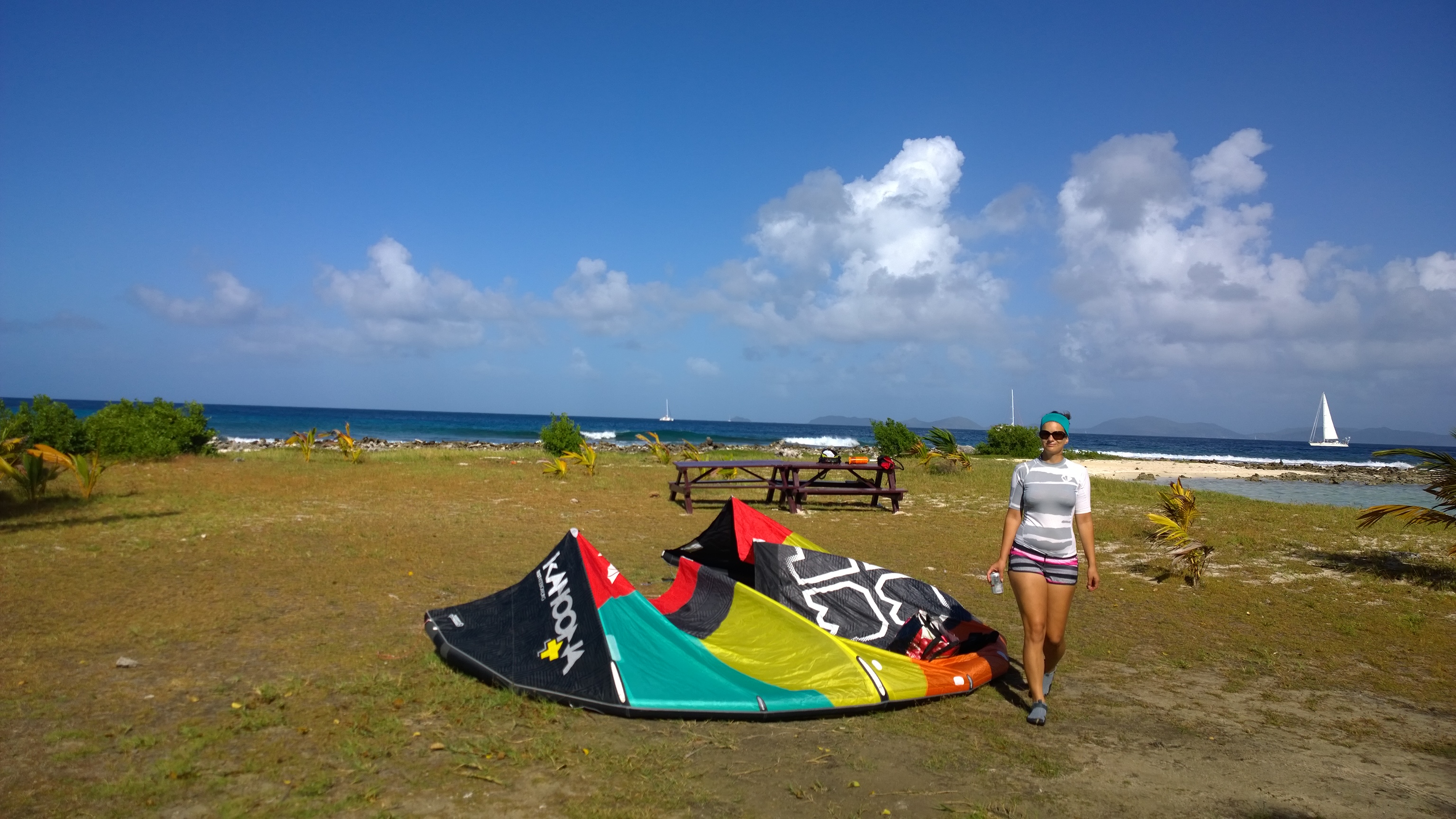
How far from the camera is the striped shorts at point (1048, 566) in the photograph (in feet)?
15.1

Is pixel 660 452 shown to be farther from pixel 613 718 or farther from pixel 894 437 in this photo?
pixel 613 718

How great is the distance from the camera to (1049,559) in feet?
15.2

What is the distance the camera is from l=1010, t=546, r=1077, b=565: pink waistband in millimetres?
4598

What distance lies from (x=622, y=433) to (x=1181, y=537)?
59.9 m

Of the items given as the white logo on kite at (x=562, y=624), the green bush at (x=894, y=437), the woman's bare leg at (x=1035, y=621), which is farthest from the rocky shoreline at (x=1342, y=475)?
the white logo on kite at (x=562, y=624)

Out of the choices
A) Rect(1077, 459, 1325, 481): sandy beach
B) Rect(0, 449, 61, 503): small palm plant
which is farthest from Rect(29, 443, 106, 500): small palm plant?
Rect(1077, 459, 1325, 481): sandy beach

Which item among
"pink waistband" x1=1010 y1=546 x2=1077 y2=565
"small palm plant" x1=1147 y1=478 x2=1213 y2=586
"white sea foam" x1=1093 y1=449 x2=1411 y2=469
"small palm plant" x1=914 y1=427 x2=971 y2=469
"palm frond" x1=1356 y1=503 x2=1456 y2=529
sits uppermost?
"small palm plant" x1=914 y1=427 x2=971 y2=469

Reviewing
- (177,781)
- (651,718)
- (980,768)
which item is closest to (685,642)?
(651,718)

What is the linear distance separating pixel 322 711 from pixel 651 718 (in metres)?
1.78

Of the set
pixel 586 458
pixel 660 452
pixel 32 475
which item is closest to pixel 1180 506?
pixel 586 458

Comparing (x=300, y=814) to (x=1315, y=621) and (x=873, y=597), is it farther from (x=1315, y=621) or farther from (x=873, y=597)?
(x=1315, y=621)

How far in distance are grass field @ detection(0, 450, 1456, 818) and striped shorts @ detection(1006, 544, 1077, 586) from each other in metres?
0.82

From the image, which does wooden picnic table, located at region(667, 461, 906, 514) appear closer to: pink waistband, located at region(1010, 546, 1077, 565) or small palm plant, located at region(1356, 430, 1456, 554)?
small palm plant, located at region(1356, 430, 1456, 554)

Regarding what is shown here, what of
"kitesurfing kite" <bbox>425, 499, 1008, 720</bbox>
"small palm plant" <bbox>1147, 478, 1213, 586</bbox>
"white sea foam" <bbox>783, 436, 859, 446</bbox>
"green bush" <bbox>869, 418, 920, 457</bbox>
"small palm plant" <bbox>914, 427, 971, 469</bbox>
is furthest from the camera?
"white sea foam" <bbox>783, 436, 859, 446</bbox>
